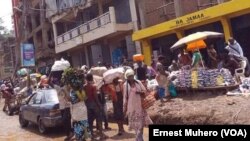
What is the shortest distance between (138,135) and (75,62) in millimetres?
24899

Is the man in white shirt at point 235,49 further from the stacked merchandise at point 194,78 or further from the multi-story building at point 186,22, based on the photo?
the multi-story building at point 186,22

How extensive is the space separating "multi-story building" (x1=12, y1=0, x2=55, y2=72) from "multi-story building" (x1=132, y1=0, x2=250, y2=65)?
14313 millimetres

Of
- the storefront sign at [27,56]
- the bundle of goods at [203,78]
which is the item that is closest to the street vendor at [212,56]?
the bundle of goods at [203,78]

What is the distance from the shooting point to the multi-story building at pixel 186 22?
16.5 metres

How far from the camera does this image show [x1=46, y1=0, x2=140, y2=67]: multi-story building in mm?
23484

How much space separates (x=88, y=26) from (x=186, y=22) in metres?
9.25

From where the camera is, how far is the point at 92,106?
10.3 metres

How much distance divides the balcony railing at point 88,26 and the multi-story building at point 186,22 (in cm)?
213

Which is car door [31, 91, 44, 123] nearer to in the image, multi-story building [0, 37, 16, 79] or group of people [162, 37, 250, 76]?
group of people [162, 37, 250, 76]

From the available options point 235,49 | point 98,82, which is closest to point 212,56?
point 235,49

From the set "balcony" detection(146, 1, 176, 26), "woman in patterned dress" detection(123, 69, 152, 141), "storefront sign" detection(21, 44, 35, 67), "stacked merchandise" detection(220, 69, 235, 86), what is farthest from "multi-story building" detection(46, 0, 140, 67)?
"woman in patterned dress" detection(123, 69, 152, 141)

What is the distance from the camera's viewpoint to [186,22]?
18.3m

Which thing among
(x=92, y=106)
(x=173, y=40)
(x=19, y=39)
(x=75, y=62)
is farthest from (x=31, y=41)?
(x=92, y=106)

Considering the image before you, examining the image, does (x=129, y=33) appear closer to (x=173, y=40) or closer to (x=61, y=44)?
(x=173, y=40)
